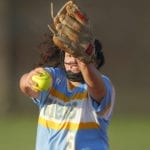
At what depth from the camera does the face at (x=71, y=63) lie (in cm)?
487

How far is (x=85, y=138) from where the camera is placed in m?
4.93

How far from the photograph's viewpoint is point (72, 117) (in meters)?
4.89

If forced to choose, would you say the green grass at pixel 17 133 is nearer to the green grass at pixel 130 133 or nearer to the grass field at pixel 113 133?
the grass field at pixel 113 133

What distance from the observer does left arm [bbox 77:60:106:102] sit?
15.4ft

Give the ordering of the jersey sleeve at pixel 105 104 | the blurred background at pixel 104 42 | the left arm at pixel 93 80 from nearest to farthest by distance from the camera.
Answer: the left arm at pixel 93 80 → the jersey sleeve at pixel 105 104 → the blurred background at pixel 104 42

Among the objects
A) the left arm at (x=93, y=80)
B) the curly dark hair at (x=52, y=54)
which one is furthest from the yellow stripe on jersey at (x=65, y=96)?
the curly dark hair at (x=52, y=54)

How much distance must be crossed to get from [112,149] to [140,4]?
419cm

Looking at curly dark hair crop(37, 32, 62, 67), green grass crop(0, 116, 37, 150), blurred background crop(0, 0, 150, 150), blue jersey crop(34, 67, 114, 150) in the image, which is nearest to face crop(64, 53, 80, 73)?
blue jersey crop(34, 67, 114, 150)

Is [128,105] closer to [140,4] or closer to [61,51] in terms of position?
[140,4]

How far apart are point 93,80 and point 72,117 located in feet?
0.95

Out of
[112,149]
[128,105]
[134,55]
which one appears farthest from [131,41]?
[112,149]

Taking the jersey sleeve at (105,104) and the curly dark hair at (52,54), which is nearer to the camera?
the jersey sleeve at (105,104)

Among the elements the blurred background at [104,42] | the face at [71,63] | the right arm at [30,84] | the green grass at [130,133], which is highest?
the face at [71,63]

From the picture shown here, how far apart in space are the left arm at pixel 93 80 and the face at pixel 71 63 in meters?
0.11
